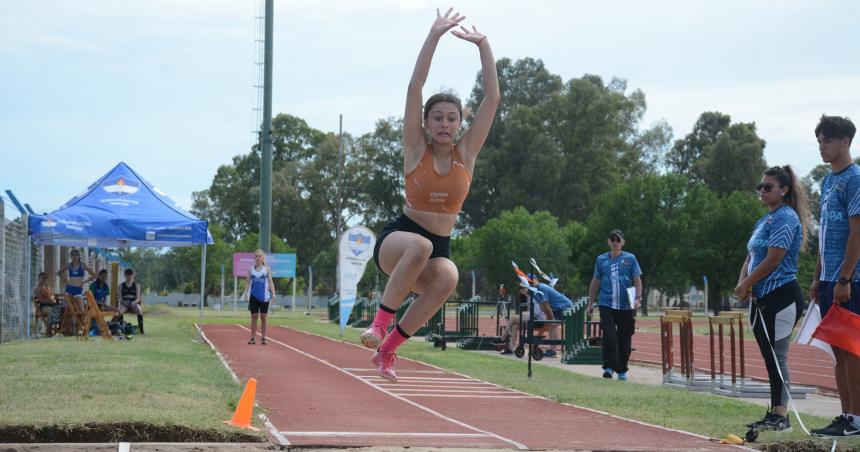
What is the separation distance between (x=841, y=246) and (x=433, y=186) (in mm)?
4011

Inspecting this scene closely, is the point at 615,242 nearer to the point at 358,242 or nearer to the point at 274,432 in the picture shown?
the point at 274,432

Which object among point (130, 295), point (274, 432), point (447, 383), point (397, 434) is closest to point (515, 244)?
point (130, 295)

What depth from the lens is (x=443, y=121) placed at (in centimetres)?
604

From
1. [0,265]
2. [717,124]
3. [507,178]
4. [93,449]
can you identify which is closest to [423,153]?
[93,449]

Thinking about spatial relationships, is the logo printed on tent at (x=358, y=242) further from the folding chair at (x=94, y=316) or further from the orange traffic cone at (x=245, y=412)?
the orange traffic cone at (x=245, y=412)

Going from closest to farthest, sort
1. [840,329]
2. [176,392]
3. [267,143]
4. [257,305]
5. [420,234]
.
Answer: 1. [420,234]
2. [840,329]
3. [176,392]
4. [257,305]
5. [267,143]

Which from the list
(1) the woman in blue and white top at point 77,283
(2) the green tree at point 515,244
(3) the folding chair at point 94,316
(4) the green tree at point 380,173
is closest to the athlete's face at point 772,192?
(3) the folding chair at point 94,316

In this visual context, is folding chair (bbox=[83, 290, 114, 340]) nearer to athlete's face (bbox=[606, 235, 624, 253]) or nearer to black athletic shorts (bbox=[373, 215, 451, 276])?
athlete's face (bbox=[606, 235, 624, 253])

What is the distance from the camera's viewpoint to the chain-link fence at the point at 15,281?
19.6m

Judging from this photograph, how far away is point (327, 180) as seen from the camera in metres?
76.2

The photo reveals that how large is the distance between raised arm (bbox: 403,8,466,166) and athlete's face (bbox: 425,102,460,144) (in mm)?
74

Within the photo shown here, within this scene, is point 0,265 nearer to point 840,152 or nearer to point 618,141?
point 840,152

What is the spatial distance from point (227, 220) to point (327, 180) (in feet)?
53.2

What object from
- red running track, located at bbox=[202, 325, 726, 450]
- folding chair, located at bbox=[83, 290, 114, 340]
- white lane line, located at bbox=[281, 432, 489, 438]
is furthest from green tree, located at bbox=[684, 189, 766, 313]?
white lane line, located at bbox=[281, 432, 489, 438]
